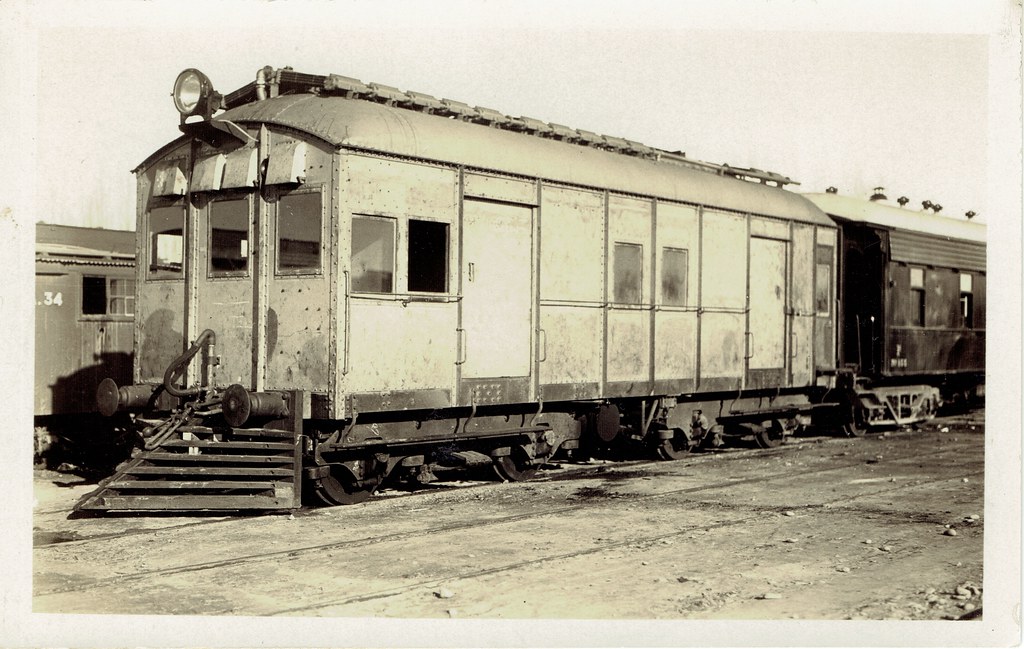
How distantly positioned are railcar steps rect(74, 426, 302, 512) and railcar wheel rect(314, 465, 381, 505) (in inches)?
19.5

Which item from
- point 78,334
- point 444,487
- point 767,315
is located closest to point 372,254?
point 444,487

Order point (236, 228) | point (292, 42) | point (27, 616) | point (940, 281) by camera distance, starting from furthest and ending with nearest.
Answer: point (940, 281) < point (236, 228) < point (292, 42) < point (27, 616)

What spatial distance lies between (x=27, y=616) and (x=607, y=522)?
4.73 meters

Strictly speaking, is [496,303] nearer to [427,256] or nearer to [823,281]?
[427,256]

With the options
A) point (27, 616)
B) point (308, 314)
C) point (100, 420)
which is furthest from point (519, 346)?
point (100, 420)

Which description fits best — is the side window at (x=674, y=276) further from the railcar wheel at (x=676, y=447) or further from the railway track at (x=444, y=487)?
the railway track at (x=444, y=487)

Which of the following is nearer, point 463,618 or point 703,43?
point 463,618

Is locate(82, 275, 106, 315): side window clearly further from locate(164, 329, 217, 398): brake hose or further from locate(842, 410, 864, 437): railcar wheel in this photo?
locate(842, 410, 864, 437): railcar wheel

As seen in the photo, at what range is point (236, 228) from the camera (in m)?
10.2

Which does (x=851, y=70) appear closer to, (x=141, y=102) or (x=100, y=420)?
(x=141, y=102)

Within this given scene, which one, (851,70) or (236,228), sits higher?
(851,70)

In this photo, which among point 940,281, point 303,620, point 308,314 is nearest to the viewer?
point 303,620

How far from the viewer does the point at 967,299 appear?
62.8 ft

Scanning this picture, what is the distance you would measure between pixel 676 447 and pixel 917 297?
254 inches
